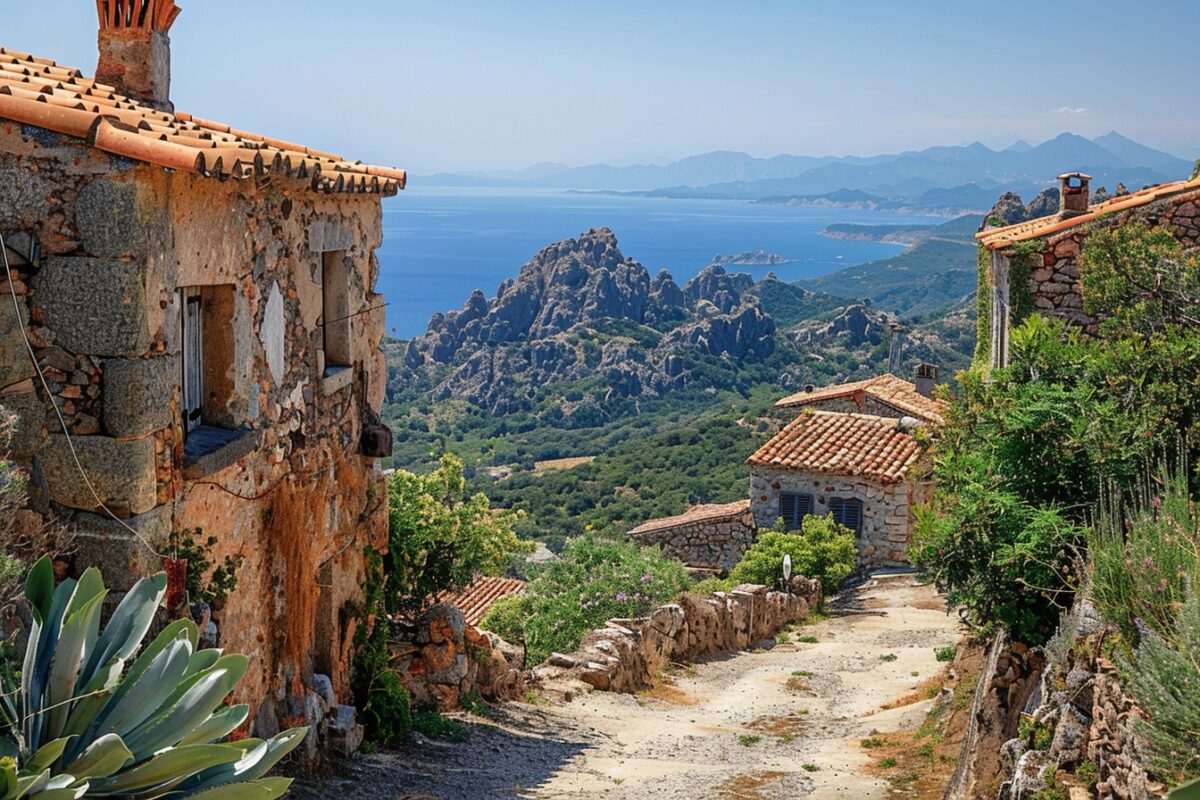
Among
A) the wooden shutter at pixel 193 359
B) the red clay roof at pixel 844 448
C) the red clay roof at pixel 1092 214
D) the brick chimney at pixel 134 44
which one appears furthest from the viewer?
the red clay roof at pixel 844 448

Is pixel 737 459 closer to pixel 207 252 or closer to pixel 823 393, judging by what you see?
pixel 823 393

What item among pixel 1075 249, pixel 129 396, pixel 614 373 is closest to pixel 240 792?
pixel 129 396

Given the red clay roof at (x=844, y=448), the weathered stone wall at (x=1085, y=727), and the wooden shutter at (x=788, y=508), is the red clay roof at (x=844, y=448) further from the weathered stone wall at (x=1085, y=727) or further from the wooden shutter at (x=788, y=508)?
the weathered stone wall at (x=1085, y=727)

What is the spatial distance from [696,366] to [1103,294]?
70680 millimetres

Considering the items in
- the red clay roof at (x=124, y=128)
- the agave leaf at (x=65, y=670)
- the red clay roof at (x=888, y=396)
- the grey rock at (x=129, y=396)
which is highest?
the red clay roof at (x=124, y=128)

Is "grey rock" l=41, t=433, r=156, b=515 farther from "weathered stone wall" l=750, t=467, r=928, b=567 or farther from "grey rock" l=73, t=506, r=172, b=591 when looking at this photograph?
"weathered stone wall" l=750, t=467, r=928, b=567

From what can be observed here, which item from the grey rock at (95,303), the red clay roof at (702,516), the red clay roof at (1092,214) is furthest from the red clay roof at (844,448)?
the grey rock at (95,303)

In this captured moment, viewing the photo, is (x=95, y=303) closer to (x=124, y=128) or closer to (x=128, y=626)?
(x=124, y=128)

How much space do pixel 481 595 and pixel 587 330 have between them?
67701 millimetres

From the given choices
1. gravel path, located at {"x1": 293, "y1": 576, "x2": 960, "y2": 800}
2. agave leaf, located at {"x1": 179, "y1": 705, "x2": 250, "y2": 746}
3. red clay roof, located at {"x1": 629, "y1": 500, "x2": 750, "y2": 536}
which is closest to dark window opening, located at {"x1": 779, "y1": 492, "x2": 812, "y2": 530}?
red clay roof, located at {"x1": 629, "y1": 500, "x2": 750, "y2": 536}

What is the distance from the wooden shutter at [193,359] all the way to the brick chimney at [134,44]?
2.29m

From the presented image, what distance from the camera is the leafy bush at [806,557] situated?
808 inches

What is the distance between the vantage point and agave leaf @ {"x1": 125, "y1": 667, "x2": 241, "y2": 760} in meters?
4.89

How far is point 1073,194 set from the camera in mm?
15875
